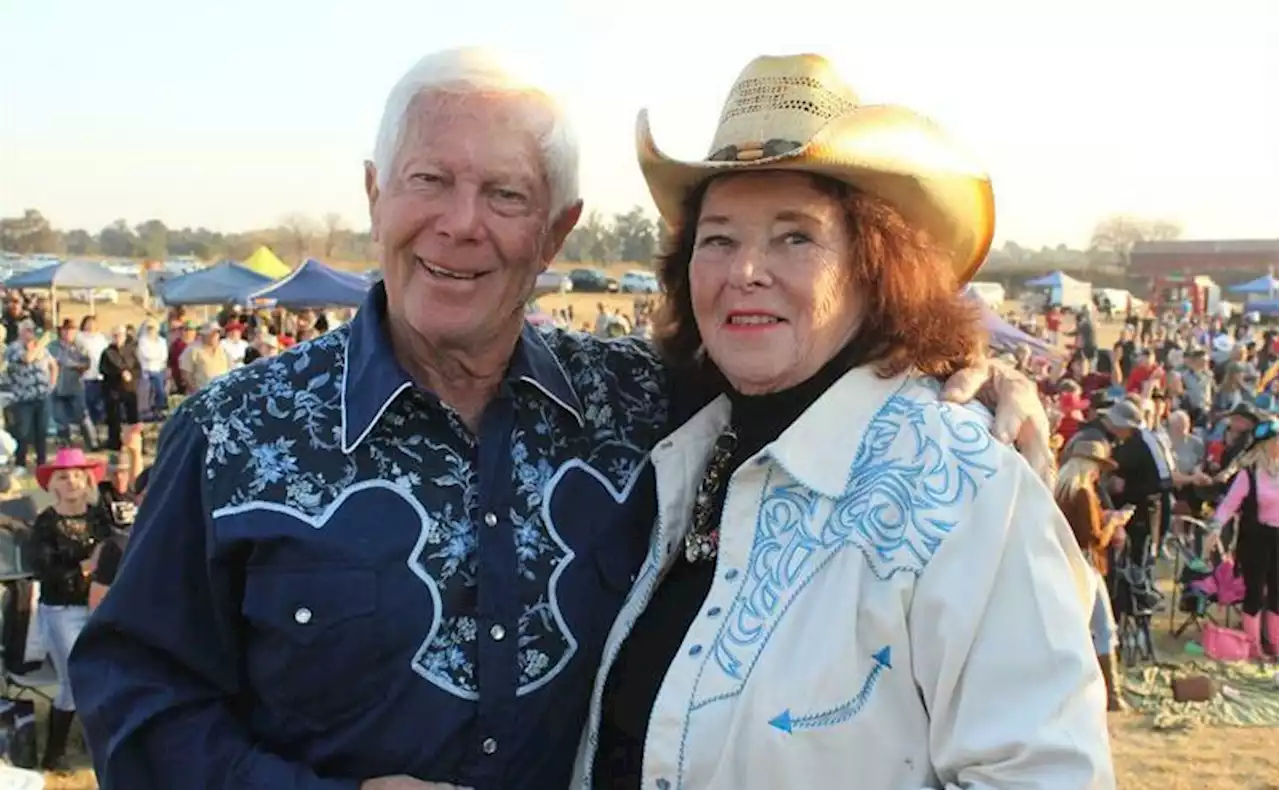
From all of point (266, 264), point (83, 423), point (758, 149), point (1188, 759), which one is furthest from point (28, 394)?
point (758, 149)

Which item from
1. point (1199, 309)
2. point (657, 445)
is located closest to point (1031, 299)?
point (1199, 309)

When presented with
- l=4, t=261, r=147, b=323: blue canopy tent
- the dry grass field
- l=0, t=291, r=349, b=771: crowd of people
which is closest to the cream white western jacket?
l=0, t=291, r=349, b=771: crowd of people

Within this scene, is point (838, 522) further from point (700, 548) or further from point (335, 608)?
point (335, 608)

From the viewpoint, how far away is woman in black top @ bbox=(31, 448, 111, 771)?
5695 mm

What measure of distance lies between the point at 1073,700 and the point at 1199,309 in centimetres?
3980

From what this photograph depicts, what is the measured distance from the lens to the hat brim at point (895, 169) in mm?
1820

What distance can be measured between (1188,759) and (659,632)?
553cm

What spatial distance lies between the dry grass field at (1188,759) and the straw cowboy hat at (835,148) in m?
5.05

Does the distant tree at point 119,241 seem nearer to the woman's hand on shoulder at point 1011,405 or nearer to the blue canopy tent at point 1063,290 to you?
the blue canopy tent at point 1063,290

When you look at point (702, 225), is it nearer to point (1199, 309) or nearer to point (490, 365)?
point (490, 365)

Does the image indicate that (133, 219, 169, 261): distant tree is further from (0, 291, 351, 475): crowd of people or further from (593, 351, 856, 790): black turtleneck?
(593, 351, 856, 790): black turtleneck

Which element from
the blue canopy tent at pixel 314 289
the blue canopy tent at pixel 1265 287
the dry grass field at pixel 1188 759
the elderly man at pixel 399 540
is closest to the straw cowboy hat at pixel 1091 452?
the dry grass field at pixel 1188 759

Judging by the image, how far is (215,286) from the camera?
19.2 m

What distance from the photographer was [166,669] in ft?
6.16
